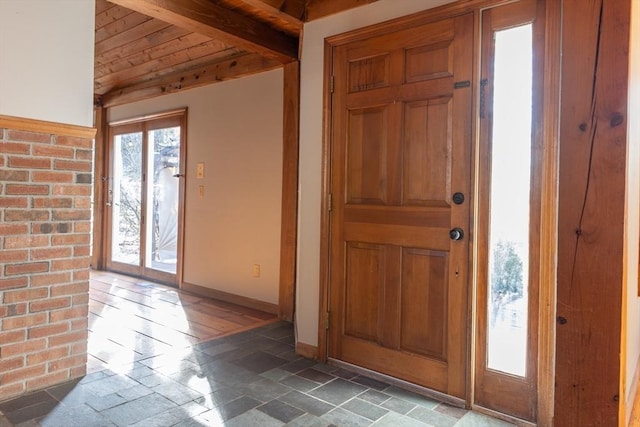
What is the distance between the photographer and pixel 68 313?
94.0 inches

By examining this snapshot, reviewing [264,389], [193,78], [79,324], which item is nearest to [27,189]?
[79,324]

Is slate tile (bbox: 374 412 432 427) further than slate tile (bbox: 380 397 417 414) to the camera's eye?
No

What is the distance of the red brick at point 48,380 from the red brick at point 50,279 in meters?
0.46

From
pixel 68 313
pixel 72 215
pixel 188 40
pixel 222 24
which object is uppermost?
pixel 188 40

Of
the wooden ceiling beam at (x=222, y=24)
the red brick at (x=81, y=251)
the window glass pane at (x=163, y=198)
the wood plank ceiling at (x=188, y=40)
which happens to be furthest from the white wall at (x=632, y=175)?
the window glass pane at (x=163, y=198)

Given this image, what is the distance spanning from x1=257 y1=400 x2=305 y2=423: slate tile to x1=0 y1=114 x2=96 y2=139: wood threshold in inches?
70.8

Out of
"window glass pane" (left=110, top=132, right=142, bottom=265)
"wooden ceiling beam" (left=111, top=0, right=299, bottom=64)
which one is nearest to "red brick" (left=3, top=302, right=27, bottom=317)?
"wooden ceiling beam" (left=111, top=0, right=299, bottom=64)

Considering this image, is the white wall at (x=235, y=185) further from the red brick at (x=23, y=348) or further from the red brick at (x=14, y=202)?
the red brick at (x=14, y=202)

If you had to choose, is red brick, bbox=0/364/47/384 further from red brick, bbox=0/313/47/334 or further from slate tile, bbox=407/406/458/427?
slate tile, bbox=407/406/458/427

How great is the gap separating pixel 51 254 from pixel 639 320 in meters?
3.44

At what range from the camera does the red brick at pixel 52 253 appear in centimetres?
224

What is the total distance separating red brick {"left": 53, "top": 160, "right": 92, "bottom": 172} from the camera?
2316 mm

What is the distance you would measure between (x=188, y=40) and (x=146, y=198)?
2101 millimetres

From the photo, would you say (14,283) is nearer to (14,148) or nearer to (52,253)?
(52,253)
